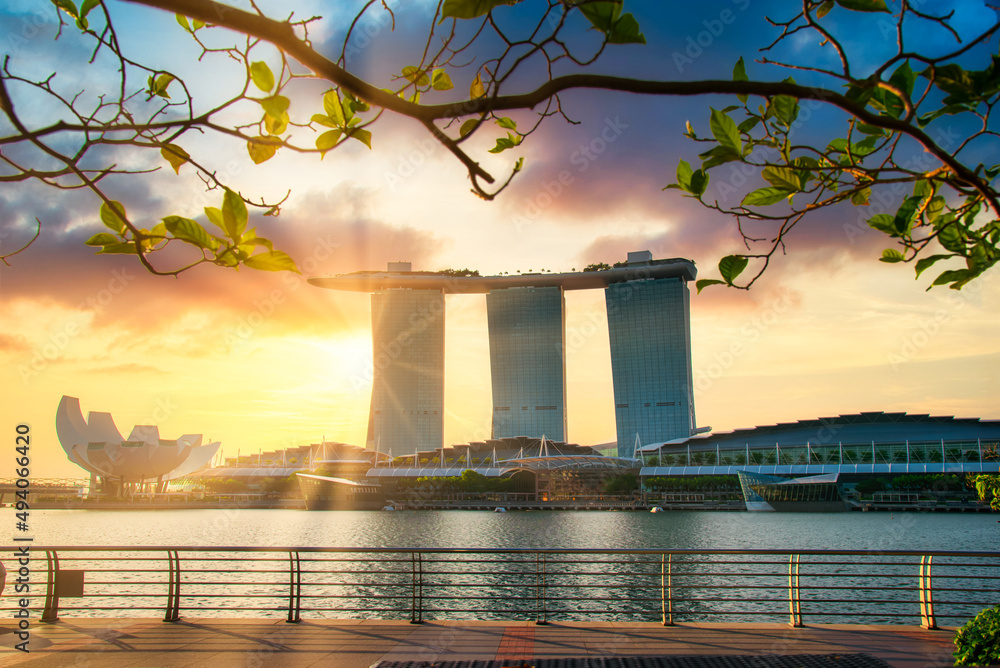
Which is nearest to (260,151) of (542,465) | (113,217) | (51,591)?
(113,217)

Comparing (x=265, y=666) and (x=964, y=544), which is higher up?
(x=265, y=666)

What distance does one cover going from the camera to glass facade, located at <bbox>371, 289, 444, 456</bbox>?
129750 millimetres

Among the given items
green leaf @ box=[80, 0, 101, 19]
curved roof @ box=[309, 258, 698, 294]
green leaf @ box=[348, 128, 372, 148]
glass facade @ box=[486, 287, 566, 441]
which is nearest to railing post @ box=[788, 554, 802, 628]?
green leaf @ box=[348, 128, 372, 148]

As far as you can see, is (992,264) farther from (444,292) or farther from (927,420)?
(444,292)

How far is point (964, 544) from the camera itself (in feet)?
116

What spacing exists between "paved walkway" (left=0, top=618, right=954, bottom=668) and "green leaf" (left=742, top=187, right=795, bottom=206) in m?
4.93

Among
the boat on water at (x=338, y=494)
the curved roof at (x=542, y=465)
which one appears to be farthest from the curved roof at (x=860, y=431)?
the boat on water at (x=338, y=494)

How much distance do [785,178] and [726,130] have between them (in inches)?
11.9

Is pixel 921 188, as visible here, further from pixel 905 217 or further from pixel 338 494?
pixel 338 494

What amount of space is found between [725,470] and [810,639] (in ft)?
284

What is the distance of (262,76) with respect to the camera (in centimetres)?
162

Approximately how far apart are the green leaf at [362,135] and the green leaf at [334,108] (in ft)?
0.12

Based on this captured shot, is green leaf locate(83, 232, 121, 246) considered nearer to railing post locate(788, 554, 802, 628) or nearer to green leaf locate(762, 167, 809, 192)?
green leaf locate(762, 167, 809, 192)

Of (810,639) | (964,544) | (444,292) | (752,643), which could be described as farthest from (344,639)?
(444,292)
